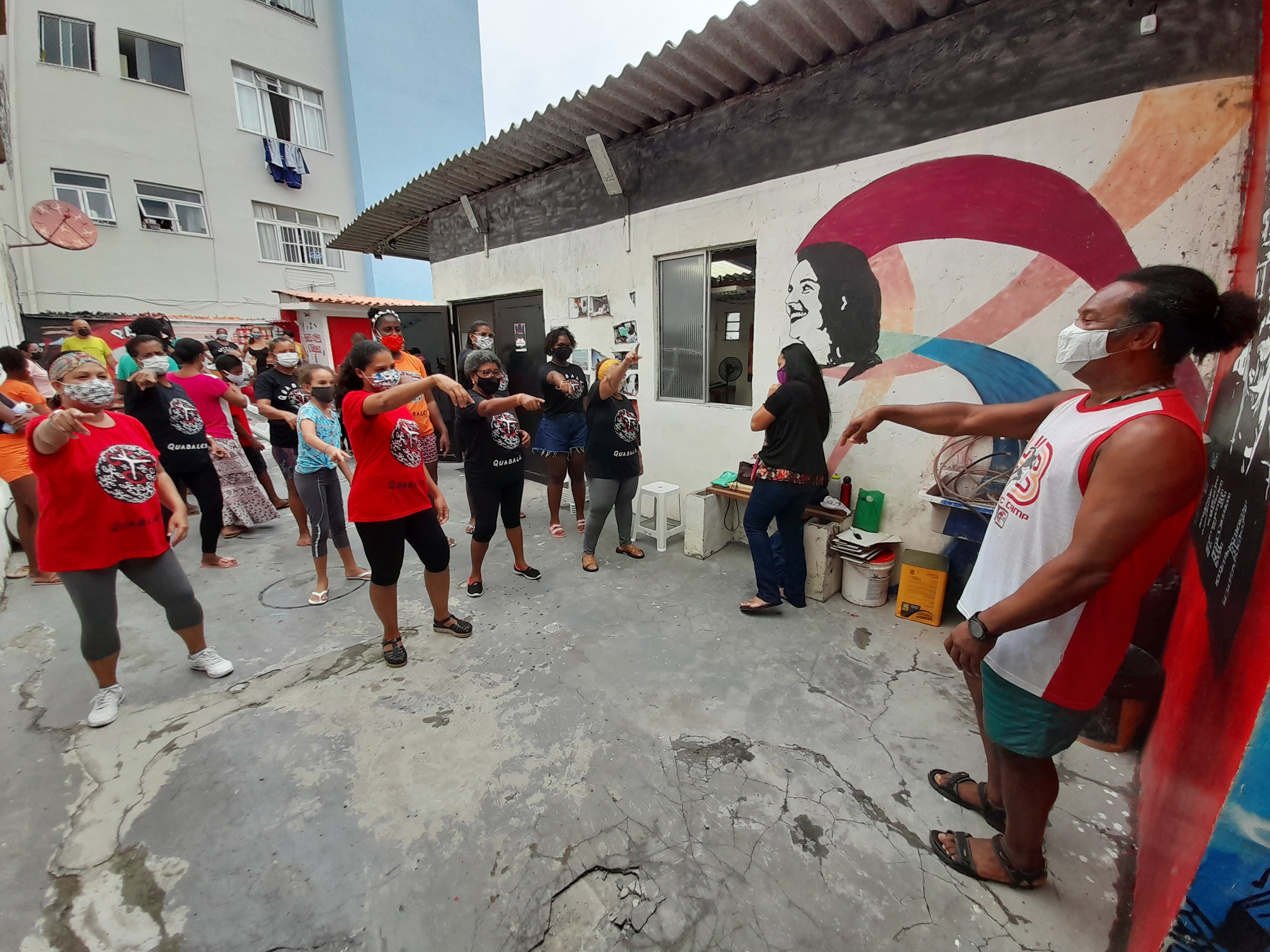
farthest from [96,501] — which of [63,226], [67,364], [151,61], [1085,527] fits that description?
[151,61]

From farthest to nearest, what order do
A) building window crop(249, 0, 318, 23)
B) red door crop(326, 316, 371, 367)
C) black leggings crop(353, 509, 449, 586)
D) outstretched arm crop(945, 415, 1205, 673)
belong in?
building window crop(249, 0, 318, 23), red door crop(326, 316, 371, 367), black leggings crop(353, 509, 449, 586), outstretched arm crop(945, 415, 1205, 673)

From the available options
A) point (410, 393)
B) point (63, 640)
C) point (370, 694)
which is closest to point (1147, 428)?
point (410, 393)

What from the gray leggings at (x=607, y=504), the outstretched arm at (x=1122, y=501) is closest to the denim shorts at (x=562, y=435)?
the gray leggings at (x=607, y=504)

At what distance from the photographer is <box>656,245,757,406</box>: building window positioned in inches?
178

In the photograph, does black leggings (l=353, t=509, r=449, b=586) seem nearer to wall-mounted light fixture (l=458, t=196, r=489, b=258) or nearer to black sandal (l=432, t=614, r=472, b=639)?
black sandal (l=432, t=614, r=472, b=639)

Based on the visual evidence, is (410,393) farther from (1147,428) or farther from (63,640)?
(63,640)

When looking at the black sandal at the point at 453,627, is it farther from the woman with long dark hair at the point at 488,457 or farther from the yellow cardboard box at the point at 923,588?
the yellow cardboard box at the point at 923,588

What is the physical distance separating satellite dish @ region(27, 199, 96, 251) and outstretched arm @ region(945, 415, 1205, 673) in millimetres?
11083

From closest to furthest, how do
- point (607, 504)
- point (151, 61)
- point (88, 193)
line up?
point (607, 504), point (88, 193), point (151, 61)

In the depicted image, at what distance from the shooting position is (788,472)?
3.31 m

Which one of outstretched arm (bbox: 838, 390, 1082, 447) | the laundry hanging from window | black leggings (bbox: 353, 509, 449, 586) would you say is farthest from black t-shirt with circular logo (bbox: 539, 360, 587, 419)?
the laundry hanging from window

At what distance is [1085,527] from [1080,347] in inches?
19.9

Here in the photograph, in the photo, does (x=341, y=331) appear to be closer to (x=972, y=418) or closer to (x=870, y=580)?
(x=870, y=580)

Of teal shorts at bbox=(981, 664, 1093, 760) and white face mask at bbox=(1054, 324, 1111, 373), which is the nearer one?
white face mask at bbox=(1054, 324, 1111, 373)
